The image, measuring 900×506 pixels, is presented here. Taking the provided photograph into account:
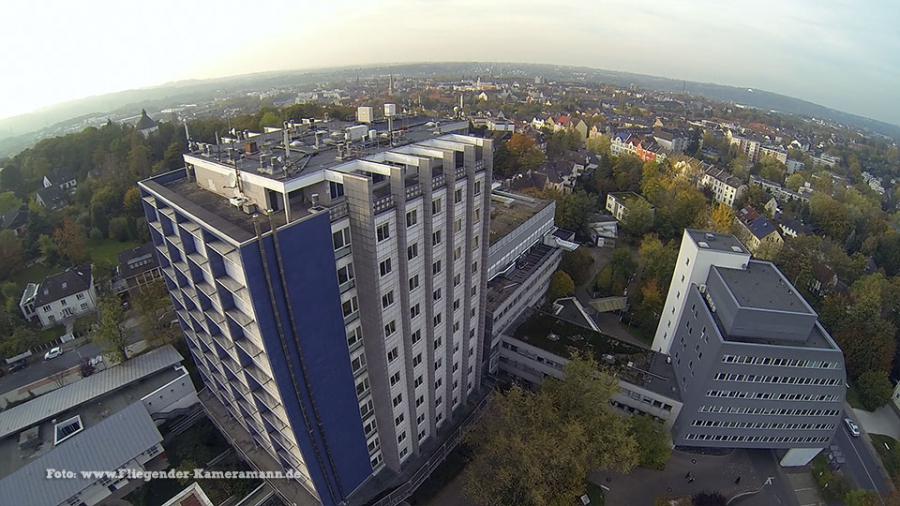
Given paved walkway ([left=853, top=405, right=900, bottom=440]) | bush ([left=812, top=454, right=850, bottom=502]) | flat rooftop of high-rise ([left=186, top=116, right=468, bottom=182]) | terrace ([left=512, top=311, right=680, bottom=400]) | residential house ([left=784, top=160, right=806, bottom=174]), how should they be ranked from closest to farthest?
flat rooftop of high-rise ([left=186, top=116, right=468, bottom=182]) → bush ([left=812, top=454, right=850, bottom=502]) → terrace ([left=512, top=311, right=680, bottom=400]) → paved walkway ([left=853, top=405, right=900, bottom=440]) → residential house ([left=784, top=160, right=806, bottom=174])

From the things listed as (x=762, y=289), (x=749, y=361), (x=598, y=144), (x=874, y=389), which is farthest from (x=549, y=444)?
(x=598, y=144)

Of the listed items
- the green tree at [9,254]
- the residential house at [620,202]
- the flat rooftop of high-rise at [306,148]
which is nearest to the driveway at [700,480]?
the flat rooftop of high-rise at [306,148]

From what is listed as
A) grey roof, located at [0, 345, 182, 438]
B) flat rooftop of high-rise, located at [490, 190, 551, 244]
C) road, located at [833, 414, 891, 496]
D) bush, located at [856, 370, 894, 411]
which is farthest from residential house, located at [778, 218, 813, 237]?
grey roof, located at [0, 345, 182, 438]

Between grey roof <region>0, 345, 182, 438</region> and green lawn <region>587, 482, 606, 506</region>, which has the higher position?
grey roof <region>0, 345, 182, 438</region>

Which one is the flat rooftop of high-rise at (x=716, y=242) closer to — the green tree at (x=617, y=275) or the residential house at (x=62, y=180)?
the green tree at (x=617, y=275)

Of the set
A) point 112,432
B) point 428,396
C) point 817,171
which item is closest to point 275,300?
point 428,396

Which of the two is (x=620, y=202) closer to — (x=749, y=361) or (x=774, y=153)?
(x=749, y=361)

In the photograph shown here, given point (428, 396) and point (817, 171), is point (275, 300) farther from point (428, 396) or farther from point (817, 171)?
point (817, 171)

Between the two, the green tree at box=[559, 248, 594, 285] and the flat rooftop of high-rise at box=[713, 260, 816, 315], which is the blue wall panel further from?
the green tree at box=[559, 248, 594, 285]
